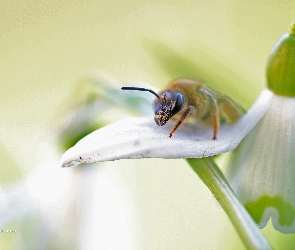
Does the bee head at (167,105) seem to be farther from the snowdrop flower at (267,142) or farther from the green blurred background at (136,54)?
the green blurred background at (136,54)

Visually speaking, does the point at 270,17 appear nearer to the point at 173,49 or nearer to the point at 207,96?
the point at 173,49

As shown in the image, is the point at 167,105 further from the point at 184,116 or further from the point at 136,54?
the point at 136,54

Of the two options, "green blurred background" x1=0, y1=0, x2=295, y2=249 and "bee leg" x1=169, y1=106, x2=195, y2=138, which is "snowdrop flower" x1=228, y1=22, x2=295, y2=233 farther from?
"green blurred background" x1=0, y1=0, x2=295, y2=249

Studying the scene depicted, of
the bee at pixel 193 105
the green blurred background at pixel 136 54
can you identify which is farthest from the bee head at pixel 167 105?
the green blurred background at pixel 136 54

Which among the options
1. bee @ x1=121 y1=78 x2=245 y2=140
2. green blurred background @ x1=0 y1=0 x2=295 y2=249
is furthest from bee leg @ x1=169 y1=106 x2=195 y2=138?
green blurred background @ x1=0 y1=0 x2=295 y2=249

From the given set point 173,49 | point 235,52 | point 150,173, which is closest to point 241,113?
point 173,49

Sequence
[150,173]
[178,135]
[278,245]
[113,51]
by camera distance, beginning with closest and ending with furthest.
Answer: [178,135] < [278,245] < [150,173] < [113,51]

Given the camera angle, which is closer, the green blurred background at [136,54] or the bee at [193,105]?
the bee at [193,105]
